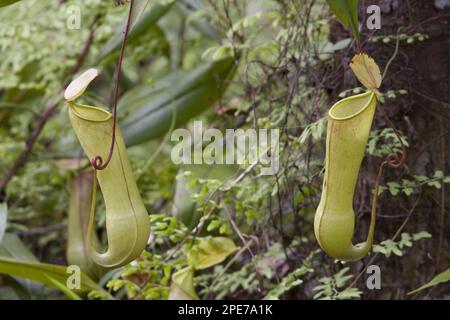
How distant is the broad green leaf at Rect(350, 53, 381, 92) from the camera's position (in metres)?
0.76

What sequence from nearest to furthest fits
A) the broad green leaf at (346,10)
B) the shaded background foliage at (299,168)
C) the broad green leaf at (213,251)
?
the broad green leaf at (346,10) < the shaded background foliage at (299,168) < the broad green leaf at (213,251)

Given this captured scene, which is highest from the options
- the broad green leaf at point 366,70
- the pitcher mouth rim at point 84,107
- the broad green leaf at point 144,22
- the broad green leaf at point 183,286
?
the broad green leaf at point 144,22

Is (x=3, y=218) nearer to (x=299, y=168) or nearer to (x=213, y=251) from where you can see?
(x=213, y=251)

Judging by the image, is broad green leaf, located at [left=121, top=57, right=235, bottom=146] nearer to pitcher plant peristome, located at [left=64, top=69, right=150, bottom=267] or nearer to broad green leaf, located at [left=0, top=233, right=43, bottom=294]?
broad green leaf, located at [left=0, top=233, right=43, bottom=294]

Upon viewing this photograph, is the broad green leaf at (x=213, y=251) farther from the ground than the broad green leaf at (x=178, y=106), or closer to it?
closer to it

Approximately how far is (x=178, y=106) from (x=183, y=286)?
56 centimetres

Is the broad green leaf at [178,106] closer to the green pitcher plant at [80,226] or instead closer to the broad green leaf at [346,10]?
the green pitcher plant at [80,226]

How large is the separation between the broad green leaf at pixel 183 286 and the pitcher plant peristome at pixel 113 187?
1.12 ft

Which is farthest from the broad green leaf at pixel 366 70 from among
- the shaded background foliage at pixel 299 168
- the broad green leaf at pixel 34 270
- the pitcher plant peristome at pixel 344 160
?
the broad green leaf at pixel 34 270

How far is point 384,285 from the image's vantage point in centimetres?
112

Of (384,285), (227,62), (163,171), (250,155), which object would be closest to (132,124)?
(163,171)

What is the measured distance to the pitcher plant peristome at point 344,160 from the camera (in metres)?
0.77

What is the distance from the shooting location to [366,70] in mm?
768

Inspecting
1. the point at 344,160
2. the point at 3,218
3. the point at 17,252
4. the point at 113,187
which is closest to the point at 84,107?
the point at 113,187
